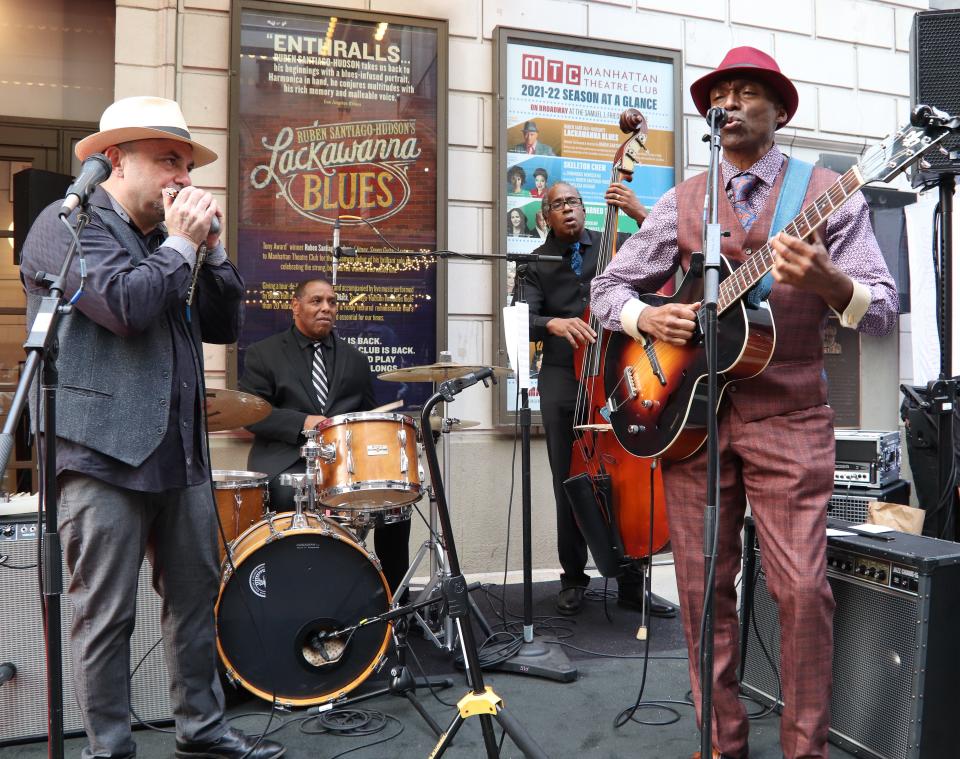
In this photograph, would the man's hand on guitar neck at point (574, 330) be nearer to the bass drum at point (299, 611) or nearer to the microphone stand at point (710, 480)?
the bass drum at point (299, 611)

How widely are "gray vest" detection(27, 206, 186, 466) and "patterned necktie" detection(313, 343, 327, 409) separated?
183 cm

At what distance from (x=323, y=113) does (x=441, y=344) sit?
5.49 ft

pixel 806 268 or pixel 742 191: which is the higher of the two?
pixel 742 191

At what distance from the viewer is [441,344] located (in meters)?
5.45

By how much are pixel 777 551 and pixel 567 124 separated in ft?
13.4

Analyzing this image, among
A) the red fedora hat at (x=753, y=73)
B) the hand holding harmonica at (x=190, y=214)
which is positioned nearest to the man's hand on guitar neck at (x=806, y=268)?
the red fedora hat at (x=753, y=73)

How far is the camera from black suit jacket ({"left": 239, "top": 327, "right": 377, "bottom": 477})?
417 cm

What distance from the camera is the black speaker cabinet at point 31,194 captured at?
12.9ft

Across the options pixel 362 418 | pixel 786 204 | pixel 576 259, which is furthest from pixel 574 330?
pixel 786 204

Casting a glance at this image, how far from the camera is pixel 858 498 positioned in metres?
4.07

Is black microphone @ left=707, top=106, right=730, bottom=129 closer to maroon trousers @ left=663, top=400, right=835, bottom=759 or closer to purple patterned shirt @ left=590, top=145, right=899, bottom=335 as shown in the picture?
purple patterned shirt @ left=590, top=145, right=899, bottom=335

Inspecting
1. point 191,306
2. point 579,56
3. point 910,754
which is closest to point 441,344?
point 579,56

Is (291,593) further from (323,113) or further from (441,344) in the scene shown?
(323,113)

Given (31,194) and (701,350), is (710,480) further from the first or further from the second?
(31,194)
